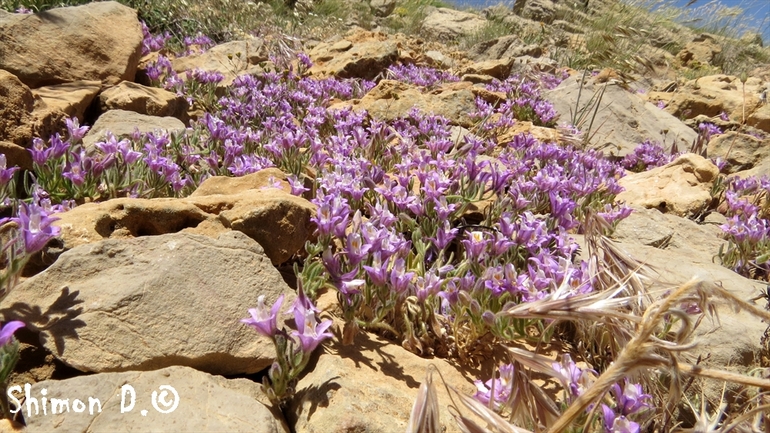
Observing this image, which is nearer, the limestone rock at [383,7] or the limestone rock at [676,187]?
the limestone rock at [676,187]

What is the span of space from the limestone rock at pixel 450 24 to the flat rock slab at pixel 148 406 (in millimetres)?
19408

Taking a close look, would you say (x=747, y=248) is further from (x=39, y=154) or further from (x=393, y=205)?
(x=39, y=154)

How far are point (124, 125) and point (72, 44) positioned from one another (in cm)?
166

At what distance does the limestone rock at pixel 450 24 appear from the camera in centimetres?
2011

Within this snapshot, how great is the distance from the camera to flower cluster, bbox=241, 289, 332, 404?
2240 millimetres

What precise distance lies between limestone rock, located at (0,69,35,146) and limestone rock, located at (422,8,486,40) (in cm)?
1704

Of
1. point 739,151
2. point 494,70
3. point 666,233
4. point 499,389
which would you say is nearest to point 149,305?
point 499,389

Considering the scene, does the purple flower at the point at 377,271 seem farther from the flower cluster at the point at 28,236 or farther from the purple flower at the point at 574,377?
the flower cluster at the point at 28,236

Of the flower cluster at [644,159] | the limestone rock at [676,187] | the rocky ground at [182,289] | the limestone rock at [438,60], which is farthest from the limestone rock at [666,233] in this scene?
the limestone rock at [438,60]

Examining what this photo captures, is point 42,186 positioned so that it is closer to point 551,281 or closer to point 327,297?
point 327,297

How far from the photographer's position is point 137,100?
6.08 m

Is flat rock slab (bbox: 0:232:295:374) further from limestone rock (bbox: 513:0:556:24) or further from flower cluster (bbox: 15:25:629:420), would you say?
limestone rock (bbox: 513:0:556:24)

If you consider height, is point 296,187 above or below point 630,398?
below

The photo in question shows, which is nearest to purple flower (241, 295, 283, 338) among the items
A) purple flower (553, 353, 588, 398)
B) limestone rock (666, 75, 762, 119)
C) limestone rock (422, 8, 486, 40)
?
purple flower (553, 353, 588, 398)
